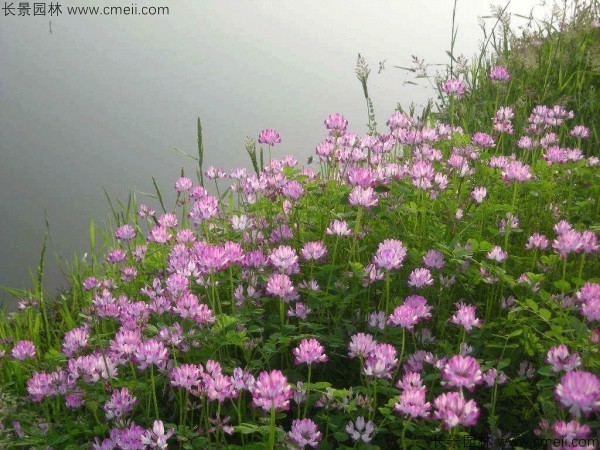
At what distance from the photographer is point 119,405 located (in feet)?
7.36

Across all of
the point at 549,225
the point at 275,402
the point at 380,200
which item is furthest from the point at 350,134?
the point at 275,402

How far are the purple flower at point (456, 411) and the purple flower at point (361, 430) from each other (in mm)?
359

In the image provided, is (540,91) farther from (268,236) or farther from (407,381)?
(407,381)

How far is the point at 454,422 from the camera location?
1.63 meters

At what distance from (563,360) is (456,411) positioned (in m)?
0.44

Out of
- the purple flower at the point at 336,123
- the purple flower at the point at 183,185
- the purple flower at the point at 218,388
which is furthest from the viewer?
the purple flower at the point at 183,185

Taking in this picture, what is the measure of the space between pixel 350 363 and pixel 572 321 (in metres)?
0.87

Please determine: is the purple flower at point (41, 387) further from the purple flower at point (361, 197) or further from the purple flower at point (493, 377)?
the purple flower at point (493, 377)

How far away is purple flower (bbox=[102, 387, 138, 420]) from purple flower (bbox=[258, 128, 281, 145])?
61.5 inches

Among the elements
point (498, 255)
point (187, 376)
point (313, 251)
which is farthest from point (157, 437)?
point (498, 255)

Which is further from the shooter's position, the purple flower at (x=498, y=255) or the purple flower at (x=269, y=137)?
the purple flower at (x=269, y=137)

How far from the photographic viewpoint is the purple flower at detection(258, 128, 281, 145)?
3.38 metres

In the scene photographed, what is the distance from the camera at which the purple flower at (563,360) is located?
186 cm

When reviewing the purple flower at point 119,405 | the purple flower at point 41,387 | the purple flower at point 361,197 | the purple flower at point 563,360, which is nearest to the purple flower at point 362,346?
the purple flower at point 563,360
